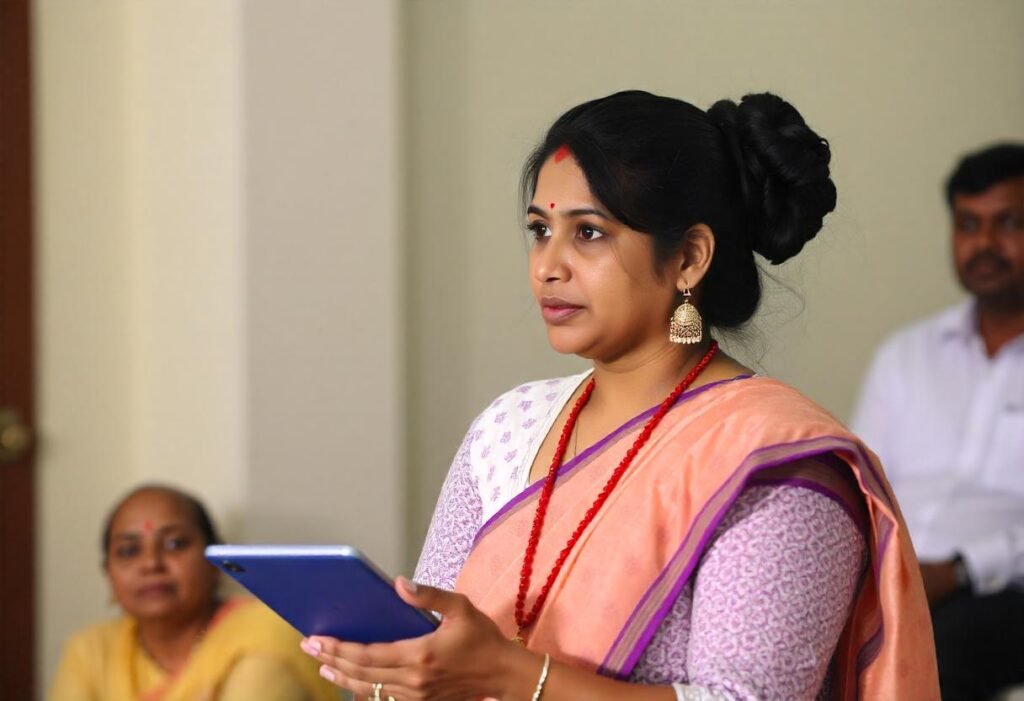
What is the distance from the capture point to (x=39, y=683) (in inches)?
131

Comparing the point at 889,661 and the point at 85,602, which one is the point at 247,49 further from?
the point at 889,661

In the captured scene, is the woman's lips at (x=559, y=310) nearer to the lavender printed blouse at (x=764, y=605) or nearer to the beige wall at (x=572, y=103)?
the lavender printed blouse at (x=764, y=605)

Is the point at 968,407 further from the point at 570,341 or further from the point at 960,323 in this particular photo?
the point at 570,341

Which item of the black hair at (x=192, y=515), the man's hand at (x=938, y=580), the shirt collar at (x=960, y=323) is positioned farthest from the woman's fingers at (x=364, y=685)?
the shirt collar at (x=960, y=323)

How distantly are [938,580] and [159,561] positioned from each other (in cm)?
168

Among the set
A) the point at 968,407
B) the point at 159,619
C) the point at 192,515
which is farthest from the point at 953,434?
the point at 159,619

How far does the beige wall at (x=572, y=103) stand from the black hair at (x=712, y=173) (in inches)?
49.8

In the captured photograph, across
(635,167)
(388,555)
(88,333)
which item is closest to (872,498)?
(635,167)

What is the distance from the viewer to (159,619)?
2.97 m

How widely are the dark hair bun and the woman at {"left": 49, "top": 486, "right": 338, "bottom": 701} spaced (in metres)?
1.70

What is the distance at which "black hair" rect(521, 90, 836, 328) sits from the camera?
1486 mm

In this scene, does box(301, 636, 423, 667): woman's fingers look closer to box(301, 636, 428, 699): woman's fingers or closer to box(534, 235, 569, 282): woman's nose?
box(301, 636, 428, 699): woman's fingers

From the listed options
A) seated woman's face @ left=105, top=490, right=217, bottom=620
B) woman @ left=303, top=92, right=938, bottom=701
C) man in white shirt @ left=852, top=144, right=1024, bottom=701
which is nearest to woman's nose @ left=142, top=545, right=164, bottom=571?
seated woman's face @ left=105, top=490, right=217, bottom=620

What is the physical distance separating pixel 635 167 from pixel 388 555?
6.01 ft
